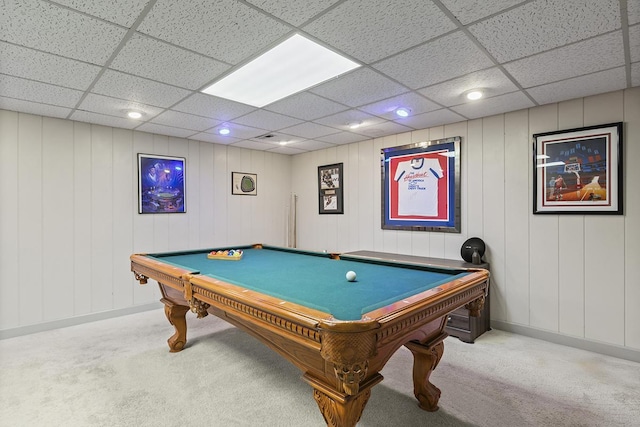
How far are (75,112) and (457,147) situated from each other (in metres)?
4.22

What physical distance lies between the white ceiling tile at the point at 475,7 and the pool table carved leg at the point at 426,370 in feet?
6.21

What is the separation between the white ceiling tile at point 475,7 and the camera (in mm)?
1591

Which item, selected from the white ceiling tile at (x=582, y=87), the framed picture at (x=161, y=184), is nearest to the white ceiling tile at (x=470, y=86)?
the white ceiling tile at (x=582, y=87)

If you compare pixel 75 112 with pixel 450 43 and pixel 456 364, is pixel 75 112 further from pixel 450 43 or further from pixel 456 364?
pixel 456 364

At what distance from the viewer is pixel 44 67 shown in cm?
229

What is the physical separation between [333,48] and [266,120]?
1.77 m

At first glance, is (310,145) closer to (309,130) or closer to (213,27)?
(309,130)

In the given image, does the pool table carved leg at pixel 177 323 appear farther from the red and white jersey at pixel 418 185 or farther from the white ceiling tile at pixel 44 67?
the red and white jersey at pixel 418 185

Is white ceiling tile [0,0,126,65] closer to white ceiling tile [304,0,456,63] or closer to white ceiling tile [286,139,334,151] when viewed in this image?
white ceiling tile [304,0,456,63]

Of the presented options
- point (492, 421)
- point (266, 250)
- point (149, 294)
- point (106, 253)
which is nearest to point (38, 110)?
point (106, 253)

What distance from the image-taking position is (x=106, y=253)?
3.95 metres

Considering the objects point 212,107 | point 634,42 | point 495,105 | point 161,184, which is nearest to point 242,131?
point 212,107

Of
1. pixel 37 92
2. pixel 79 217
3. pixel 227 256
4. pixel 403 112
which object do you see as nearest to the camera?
pixel 37 92

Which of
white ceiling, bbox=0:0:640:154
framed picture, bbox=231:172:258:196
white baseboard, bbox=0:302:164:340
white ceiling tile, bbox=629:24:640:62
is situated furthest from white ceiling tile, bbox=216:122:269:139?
white ceiling tile, bbox=629:24:640:62
